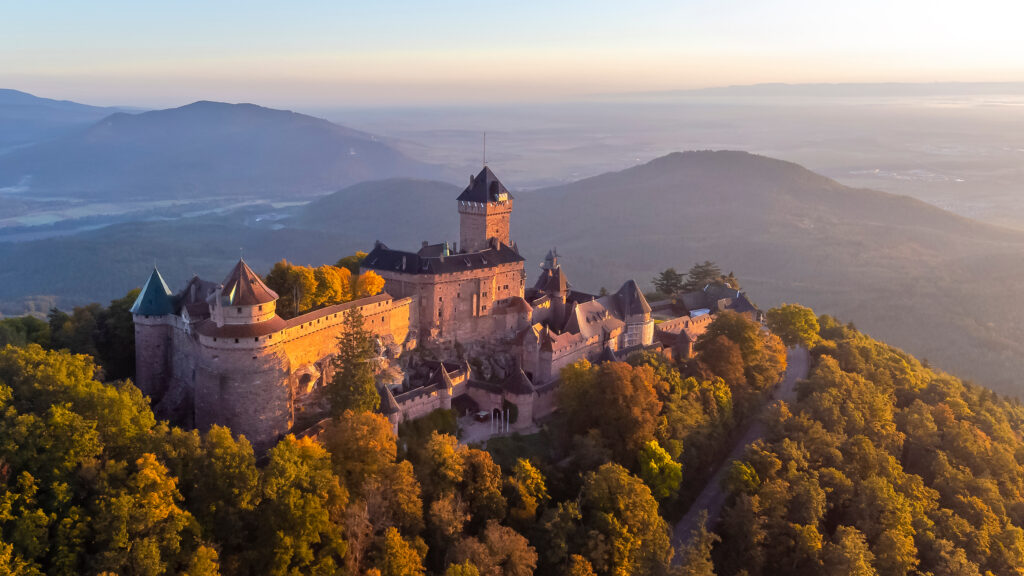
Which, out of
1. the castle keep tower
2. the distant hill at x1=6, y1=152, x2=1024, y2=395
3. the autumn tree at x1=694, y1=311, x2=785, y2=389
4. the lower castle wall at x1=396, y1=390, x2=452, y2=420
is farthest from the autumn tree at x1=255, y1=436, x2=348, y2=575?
the distant hill at x1=6, y1=152, x2=1024, y2=395

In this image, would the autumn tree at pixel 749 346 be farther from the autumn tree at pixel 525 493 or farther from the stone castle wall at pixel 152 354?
the stone castle wall at pixel 152 354

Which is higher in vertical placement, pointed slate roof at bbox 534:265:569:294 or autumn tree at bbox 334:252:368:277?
autumn tree at bbox 334:252:368:277

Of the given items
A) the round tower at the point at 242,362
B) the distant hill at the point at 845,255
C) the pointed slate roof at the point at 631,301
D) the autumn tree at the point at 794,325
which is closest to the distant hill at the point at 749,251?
the distant hill at the point at 845,255

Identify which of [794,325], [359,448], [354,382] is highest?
[354,382]

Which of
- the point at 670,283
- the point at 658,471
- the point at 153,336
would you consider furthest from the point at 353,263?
the point at 670,283

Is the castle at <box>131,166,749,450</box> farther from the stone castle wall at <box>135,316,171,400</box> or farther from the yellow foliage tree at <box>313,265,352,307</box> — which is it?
the yellow foliage tree at <box>313,265,352,307</box>

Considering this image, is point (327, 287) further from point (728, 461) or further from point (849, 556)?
point (849, 556)
